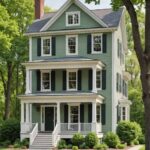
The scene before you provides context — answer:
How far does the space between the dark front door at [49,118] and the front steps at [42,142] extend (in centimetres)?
244

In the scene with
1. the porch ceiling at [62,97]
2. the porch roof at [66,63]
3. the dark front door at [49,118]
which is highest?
the porch roof at [66,63]

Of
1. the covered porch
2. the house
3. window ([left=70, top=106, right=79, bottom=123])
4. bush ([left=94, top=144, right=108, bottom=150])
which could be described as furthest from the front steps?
bush ([left=94, top=144, right=108, bottom=150])

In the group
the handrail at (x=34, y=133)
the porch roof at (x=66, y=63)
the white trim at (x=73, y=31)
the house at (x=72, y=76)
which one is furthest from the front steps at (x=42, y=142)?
the white trim at (x=73, y=31)

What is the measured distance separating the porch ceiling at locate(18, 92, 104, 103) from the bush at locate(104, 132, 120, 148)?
2.73m

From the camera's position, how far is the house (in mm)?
34500

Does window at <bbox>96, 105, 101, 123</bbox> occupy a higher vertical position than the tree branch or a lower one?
lower

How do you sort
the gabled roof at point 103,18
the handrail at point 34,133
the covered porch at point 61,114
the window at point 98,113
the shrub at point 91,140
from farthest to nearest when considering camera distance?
1. the gabled roof at point 103,18
2. the window at point 98,113
3. the covered porch at point 61,114
4. the handrail at point 34,133
5. the shrub at point 91,140

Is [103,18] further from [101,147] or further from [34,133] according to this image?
[101,147]

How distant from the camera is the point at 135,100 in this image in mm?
51562

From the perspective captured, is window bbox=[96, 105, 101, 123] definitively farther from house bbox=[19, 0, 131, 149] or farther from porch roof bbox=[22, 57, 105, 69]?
porch roof bbox=[22, 57, 105, 69]

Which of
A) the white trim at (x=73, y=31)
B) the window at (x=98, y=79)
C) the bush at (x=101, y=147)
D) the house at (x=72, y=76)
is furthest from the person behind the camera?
the window at (x=98, y=79)

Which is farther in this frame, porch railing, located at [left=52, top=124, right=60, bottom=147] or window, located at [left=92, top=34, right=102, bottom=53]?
window, located at [left=92, top=34, right=102, bottom=53]

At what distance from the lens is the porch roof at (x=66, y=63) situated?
113ft

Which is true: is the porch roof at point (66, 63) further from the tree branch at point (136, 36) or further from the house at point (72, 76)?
the tree branch at point (136, 36)
